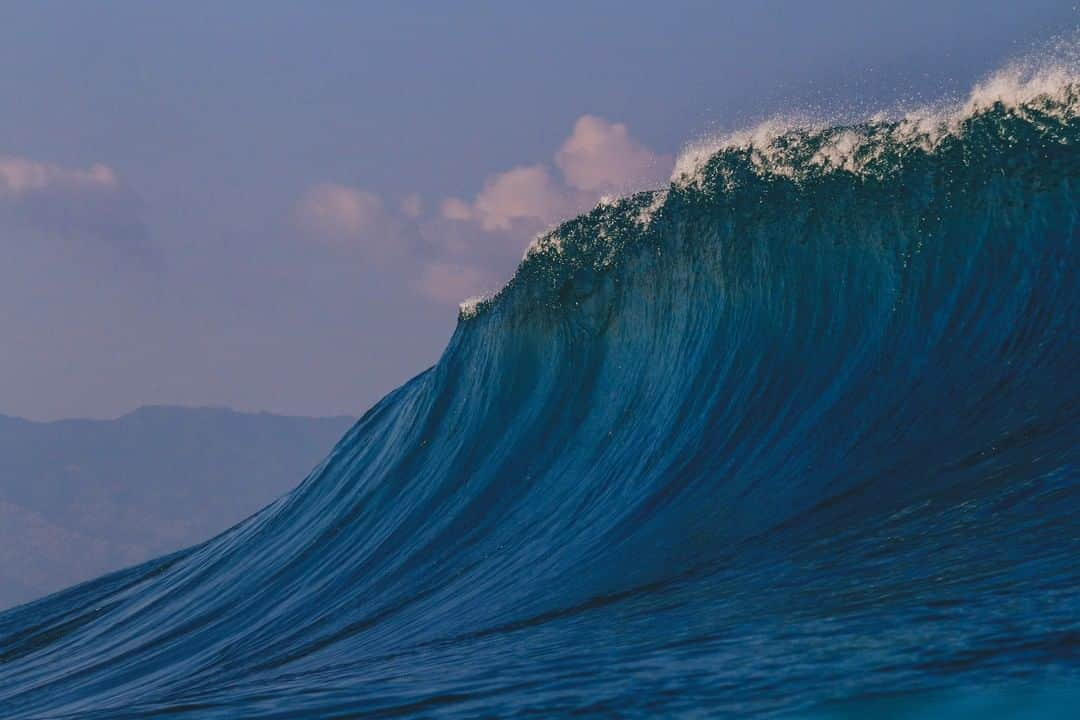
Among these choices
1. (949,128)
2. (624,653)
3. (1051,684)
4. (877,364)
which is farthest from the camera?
(949,128)

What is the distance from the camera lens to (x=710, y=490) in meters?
7.16

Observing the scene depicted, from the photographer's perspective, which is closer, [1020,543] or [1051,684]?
[1051,684]

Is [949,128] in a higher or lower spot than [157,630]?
higher

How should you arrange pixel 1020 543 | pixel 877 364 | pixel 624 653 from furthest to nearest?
pixel 877 364, pixel 1020 543, pixel 624 653

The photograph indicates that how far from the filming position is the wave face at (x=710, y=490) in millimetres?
3596

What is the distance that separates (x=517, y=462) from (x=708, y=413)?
1.88 metres

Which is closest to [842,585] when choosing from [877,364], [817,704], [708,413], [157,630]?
[817,704]

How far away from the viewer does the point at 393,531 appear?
952 cm

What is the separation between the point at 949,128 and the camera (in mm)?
9133

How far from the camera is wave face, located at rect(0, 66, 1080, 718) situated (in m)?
3.60

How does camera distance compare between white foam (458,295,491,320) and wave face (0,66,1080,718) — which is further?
white foam (458,295,491,320)

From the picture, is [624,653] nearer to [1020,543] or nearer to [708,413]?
[1020,543]

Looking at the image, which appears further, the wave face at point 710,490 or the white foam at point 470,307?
the white foam at point 470,307

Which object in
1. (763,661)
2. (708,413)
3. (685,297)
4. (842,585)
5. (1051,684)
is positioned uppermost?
(685,297)
